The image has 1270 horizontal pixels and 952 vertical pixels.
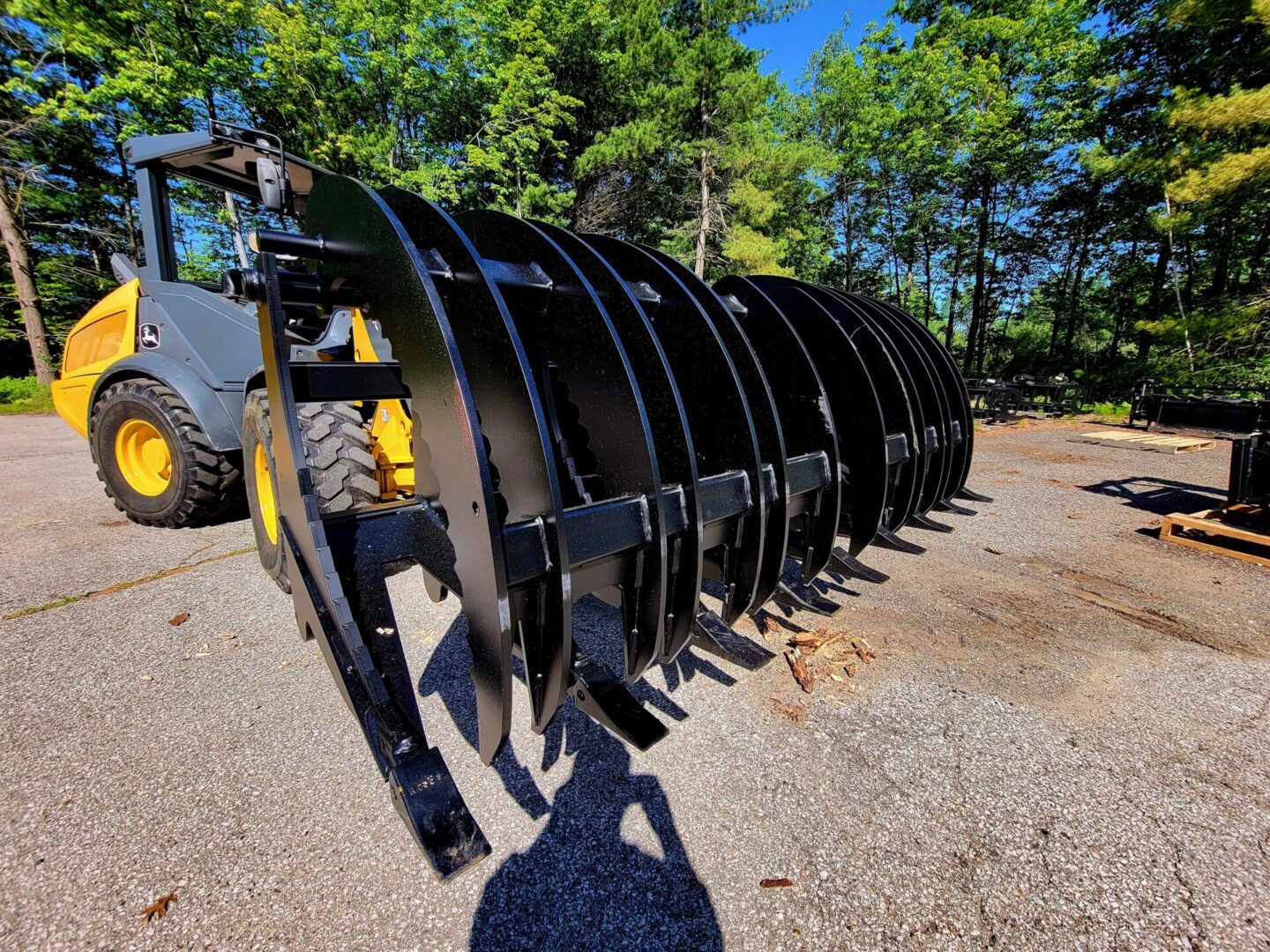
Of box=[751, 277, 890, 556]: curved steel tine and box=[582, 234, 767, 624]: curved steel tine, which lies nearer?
box=[582, 234, 767, 624]: curved steel tine

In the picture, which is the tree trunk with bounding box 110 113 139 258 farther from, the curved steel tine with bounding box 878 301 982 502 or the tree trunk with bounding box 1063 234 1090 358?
the tree trunk with bounding box 1063 234 1090 358

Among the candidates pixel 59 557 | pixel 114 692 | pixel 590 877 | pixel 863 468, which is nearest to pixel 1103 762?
pixel 863 468

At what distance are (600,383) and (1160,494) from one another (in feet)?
22.8

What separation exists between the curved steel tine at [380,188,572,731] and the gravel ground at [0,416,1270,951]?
0.63 meters

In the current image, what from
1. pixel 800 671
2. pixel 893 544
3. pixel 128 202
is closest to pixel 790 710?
pixel 800 671

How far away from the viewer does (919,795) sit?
1.61m

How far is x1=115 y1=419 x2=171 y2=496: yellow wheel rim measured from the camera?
147 inches

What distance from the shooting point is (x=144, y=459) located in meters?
3.90

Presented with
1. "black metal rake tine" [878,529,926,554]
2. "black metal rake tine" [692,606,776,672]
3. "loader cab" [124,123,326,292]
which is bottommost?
"black metal rake tine" [692,606,776,672]

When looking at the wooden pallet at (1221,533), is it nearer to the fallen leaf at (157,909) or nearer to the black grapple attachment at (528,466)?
the black grapple attachment at (528,466)

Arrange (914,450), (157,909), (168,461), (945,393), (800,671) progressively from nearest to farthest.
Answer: (157,909) < (800,671) < (914,450) < (945,393) < (168,461)

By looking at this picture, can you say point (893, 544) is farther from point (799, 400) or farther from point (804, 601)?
point (799, 400)

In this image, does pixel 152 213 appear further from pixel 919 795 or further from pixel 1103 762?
pixel 1103 762

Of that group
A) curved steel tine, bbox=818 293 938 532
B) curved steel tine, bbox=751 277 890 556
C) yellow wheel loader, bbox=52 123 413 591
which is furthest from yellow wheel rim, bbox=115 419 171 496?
curved steel tine, bbox=818 293 938 532
